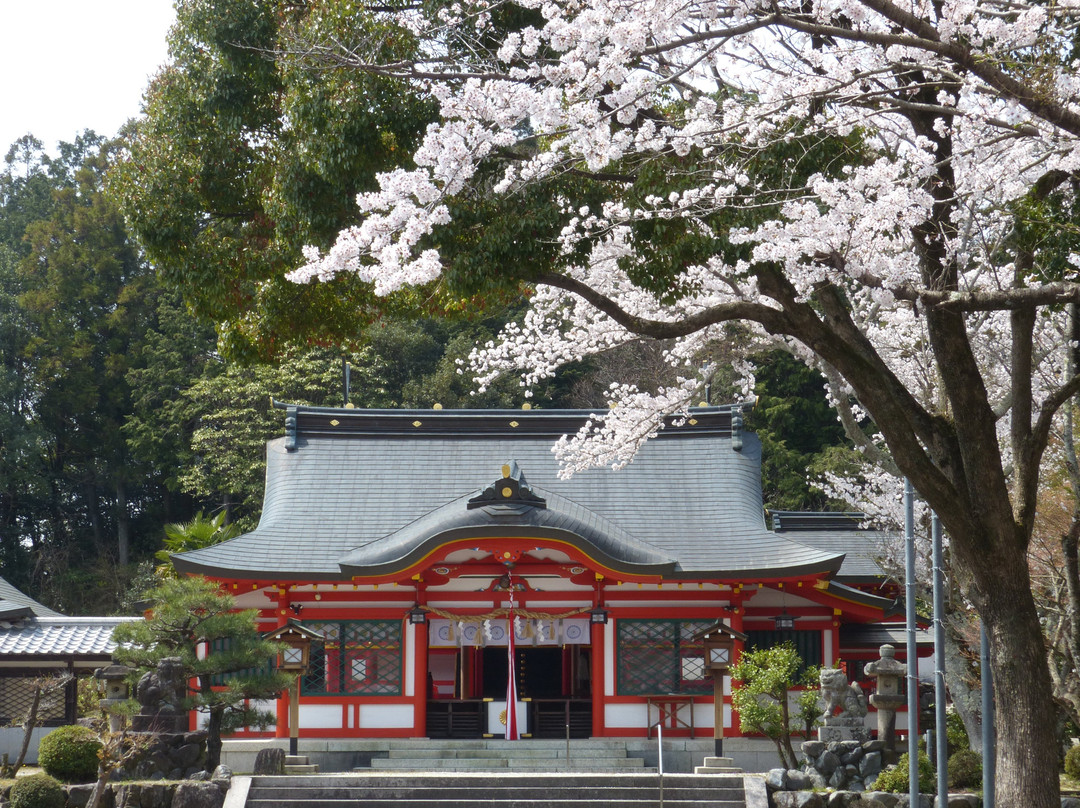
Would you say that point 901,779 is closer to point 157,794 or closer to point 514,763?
point 514,763

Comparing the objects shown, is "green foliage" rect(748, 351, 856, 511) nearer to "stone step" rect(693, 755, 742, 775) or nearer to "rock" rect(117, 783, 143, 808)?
"stone step" rect(693, 755, 742, 775)

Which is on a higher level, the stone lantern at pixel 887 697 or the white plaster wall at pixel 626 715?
the stone lantern at pixel 887 697

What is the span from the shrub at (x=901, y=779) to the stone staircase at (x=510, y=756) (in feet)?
12.0

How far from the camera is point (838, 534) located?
20875 mm

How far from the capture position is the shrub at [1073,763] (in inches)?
536

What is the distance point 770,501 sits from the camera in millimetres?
29312

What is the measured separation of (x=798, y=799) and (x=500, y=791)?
3.13 meters

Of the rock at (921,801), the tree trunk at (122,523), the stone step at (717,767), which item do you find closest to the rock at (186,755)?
the stone step at (717,767)

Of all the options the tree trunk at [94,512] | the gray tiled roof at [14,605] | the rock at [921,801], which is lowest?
the rock at [921,801]

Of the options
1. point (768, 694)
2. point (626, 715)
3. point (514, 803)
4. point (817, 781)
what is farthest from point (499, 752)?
point (817, 781)

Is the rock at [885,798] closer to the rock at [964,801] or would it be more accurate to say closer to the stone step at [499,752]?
the rock at [964,801]

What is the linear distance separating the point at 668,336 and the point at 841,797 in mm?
6088

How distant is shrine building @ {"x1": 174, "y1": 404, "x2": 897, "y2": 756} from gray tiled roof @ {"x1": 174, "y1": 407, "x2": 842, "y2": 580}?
5cm

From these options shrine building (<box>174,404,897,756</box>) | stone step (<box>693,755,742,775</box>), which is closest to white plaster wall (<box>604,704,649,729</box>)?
shrine building (<box>174,404,897,756</box>)
